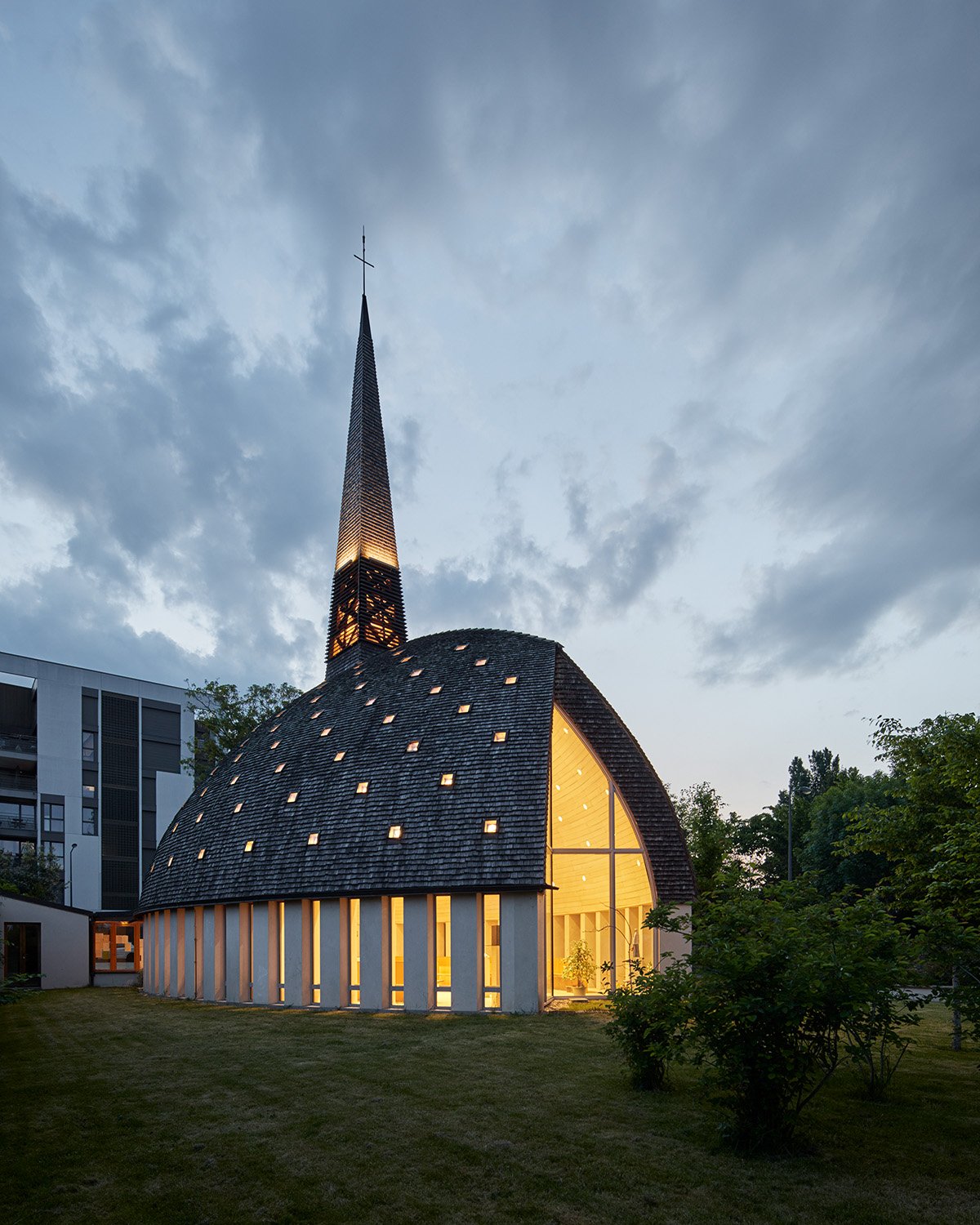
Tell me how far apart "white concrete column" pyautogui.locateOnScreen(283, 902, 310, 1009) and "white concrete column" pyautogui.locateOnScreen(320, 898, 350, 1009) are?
909 mm

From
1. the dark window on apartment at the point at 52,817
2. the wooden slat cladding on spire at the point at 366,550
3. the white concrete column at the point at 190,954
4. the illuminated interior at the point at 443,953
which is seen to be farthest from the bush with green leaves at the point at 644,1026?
the dark window on apartment at the point at 52,817

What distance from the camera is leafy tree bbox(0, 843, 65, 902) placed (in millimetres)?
47391

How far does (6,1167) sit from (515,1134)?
5350 mm

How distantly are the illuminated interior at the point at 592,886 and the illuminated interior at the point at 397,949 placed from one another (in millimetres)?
4242

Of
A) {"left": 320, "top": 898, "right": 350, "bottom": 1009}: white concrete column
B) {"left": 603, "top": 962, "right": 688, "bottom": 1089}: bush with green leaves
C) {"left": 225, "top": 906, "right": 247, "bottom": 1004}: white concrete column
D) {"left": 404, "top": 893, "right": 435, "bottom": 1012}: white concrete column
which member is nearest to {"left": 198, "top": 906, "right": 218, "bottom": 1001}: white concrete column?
{"left": 225, "top": 906, "right": 247, "bottom": 1004}: white concrete column

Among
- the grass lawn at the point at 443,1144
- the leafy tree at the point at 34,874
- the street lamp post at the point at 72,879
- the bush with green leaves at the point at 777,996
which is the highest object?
the bush with green leaves at the point at 777,996

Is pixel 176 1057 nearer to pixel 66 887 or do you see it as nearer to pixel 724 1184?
pixel 724 1184

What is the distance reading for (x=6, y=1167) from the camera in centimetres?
888

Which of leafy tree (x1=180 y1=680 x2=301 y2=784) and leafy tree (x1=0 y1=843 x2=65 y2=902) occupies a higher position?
leafy tree (x1=180 y1=680 x2=301 y2=784)

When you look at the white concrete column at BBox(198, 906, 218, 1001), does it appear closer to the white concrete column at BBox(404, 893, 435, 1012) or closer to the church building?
the church building

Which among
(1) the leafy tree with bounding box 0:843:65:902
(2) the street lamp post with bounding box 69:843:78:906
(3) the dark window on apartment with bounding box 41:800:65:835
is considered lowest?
(2) the street lamp post with bounding box 69:843:78:906

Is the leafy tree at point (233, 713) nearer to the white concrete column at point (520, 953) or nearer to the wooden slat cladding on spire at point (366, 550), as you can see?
the wooden slat cladding on spire at point (366, 550)

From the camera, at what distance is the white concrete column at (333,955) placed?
24.1 meters

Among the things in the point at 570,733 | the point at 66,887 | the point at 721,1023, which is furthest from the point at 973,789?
the point at 66,887
